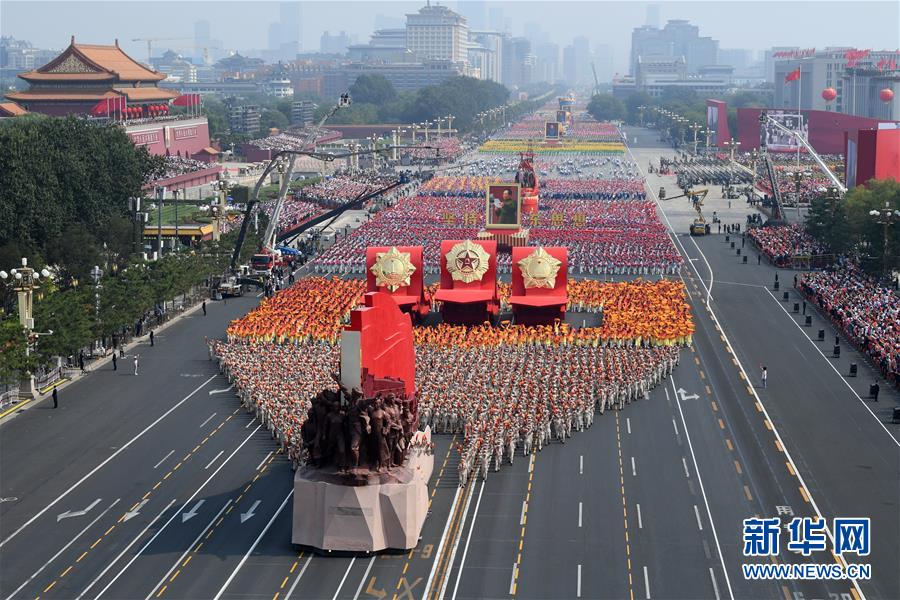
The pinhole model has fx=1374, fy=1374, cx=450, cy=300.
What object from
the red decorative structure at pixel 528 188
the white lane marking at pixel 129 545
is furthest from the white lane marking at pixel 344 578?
the red decorative structure at pixel 528 188

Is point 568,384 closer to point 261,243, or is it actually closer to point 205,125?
point 261,243

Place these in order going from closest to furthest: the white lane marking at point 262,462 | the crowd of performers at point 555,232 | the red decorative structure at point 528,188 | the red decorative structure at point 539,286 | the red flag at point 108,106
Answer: the white lane marking at point 262,462, the red decorative structure at point 539,286, the crowd of performers at point 555,232, the red decorative structure at point 528,188, the red flag at point 108,106

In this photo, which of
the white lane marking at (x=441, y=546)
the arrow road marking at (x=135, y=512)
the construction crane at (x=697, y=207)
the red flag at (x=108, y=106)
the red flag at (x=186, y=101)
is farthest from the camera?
the red flag at (x=186, y=101)

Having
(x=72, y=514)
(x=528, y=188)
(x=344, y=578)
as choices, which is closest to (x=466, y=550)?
(x=344, y=578)

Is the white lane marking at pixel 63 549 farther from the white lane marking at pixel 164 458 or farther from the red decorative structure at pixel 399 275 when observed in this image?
the red decorative structure at pixel 399 275

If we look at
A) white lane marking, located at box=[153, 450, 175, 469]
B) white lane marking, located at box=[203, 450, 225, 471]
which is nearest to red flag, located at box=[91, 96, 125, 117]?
white lane marking, located at box=[153, 450, 175, 469]

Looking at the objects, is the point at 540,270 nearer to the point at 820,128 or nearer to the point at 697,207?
the point at 697,207

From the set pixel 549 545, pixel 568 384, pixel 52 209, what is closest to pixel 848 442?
pixel 568 384
